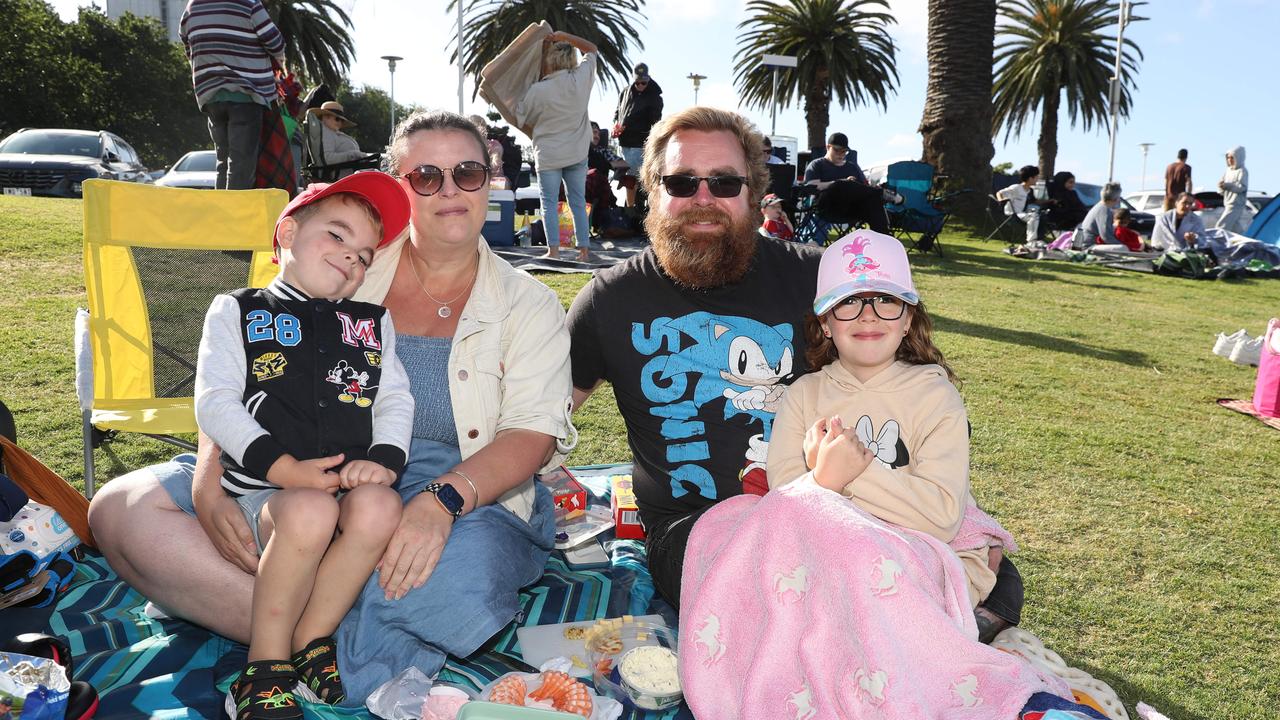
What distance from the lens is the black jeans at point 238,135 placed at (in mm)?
6586

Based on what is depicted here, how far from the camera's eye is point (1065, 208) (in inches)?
791

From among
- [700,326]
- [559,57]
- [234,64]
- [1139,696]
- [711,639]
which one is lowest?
[1139,696]

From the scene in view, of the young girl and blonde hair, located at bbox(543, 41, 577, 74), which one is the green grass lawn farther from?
blonde hair, located at bbox(543, 41, 577, 74)

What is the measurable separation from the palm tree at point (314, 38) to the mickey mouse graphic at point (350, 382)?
113 feet

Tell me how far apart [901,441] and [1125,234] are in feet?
53.2

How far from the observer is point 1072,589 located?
11.3ft

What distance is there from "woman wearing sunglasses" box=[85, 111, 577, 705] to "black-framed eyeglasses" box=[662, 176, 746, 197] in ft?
1.89

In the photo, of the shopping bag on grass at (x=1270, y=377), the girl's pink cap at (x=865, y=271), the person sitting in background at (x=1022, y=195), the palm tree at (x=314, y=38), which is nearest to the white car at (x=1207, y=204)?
the person sitting in background at (x=1022, y=195)

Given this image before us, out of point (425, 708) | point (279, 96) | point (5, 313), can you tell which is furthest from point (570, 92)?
point (425, 708)

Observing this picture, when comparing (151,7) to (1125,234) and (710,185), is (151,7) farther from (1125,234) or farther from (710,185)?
(710,185)

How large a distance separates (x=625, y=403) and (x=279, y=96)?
559cm

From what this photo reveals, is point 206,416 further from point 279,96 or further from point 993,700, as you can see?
point 279,96

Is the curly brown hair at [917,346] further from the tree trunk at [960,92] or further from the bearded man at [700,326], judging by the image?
the tree trunk at [960,92]

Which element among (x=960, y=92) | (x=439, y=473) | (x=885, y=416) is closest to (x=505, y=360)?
(x=439, y=473)
